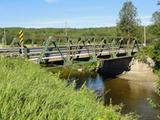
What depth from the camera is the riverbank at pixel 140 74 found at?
134ft

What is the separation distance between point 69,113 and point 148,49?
3818 centimetres

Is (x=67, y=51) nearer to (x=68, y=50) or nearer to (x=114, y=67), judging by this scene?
(x=68, y=50)

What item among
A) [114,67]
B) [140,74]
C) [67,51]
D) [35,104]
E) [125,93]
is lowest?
[125,93]

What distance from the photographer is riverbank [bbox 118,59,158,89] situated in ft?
134

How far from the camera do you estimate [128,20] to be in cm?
6331

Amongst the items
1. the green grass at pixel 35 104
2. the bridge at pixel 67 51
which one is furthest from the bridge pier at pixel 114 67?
the green grass at pixel 35 104

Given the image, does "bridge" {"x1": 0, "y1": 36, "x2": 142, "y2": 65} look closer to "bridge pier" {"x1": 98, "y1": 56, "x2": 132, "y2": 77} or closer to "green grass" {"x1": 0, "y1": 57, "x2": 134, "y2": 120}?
"bridge pier" {"x1": 98, "y1": 56, "x2": 132, "y2": 77}

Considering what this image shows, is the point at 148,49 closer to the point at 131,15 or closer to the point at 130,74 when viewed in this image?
the point at 130,74

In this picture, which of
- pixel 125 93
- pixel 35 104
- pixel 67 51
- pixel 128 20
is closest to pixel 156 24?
pixel 125 93

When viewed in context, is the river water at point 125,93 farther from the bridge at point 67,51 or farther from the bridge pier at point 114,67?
the bridge at point 67,51

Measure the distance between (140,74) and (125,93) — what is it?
9813 mm

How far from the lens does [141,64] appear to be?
43.5 metres

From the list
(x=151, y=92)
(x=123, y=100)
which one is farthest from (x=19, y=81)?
(x=151, y=92)

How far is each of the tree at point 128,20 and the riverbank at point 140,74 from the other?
1958cm
